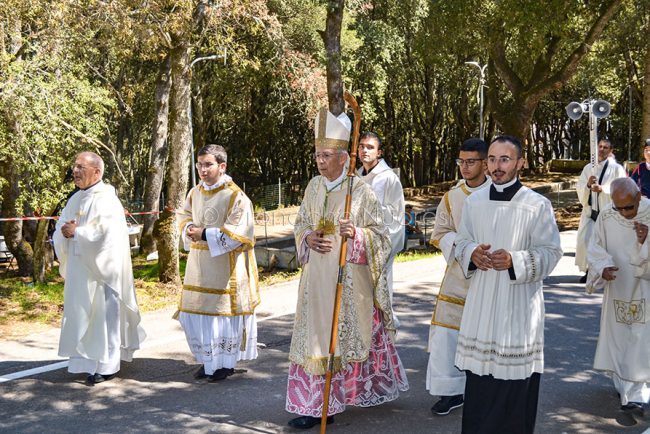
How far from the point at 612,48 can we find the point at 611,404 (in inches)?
1060

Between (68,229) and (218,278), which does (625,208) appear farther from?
(68,229)

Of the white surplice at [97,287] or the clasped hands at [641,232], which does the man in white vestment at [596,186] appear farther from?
the white surplice at [97,287]

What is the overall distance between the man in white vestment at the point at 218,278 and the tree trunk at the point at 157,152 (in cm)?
1156

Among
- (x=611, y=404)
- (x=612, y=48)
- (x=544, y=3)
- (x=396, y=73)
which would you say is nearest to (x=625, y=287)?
(x=611, y=404)

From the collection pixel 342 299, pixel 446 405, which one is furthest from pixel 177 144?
pixel 446 405

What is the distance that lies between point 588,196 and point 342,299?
6.35 meters

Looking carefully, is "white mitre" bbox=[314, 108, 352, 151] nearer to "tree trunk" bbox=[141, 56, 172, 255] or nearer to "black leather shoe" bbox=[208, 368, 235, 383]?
"black leather shoe" bbox=[208, 368, 235, 383]

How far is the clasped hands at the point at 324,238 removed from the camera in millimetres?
5938

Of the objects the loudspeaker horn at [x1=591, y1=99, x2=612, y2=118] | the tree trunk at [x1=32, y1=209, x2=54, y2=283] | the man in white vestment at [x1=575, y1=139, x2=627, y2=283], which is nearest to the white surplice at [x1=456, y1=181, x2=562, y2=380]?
the loudspeaker horn at [x1=591, y1=99, x2=612, y2=118]

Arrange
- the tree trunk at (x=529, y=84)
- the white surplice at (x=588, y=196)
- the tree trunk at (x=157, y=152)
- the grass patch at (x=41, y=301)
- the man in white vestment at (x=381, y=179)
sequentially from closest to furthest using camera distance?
the man in white vestment at (x=381, y=179) → the grass patch at (x=41, y=301) → the white surplice at (x=588, y=196) → the tree trunk at (x=157, y=152) → the tree trunk at (x=529, y=84)

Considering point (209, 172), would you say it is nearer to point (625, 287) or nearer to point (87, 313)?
point (87, 313)

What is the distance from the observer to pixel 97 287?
7.59 m

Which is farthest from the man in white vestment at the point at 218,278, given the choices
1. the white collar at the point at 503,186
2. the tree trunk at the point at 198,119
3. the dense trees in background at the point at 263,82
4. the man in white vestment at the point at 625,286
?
the tree trunk at the point at 198,119

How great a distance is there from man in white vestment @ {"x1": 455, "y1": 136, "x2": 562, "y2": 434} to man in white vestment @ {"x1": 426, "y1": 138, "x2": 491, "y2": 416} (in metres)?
0.87
